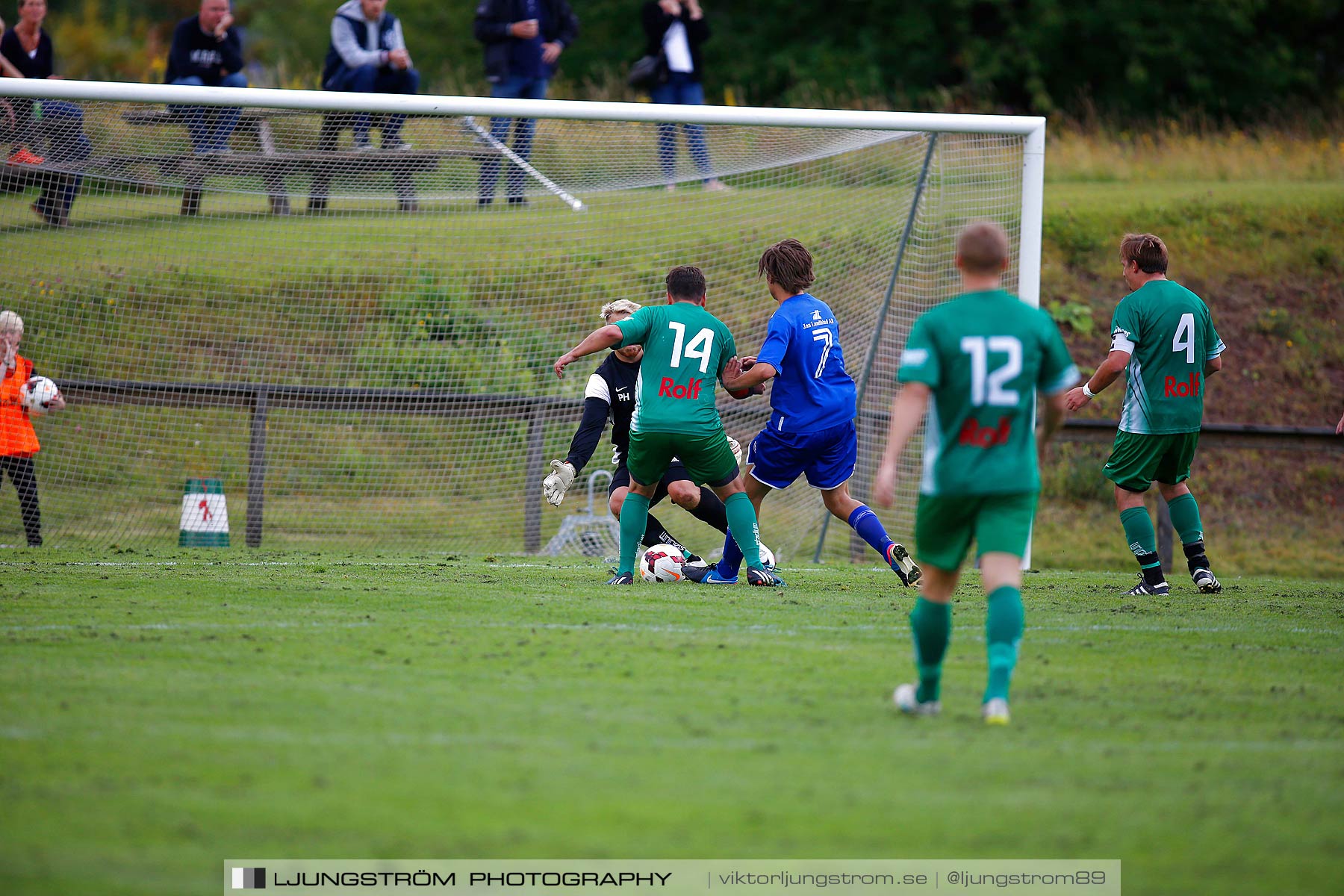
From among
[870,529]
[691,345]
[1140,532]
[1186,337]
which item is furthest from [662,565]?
[1186,337]

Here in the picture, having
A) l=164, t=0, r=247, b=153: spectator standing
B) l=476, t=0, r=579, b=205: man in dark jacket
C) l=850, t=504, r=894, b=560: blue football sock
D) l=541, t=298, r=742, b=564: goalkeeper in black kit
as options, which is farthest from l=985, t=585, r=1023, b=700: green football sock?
l=164, t=0, r=247, b=153: spectator standing

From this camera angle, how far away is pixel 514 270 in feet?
→ 39.8

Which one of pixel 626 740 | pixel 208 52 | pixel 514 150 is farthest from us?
pixel 208 52

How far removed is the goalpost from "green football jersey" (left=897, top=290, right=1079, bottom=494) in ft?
16.1

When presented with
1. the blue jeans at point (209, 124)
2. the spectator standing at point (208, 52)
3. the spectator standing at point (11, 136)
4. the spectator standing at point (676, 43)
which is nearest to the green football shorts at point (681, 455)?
the blue jeans at point (209, 124)

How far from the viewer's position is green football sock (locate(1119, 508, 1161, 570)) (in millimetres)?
8047

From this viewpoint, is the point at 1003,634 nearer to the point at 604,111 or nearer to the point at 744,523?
the point at 744,523

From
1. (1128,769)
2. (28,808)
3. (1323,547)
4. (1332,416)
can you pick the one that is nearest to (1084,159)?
(1332,416)

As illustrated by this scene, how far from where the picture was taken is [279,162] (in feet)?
32.0

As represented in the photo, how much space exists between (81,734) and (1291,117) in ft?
73.9

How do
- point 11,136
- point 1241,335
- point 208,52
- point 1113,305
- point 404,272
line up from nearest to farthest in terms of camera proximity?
point 11,136 → point 404,272 → point 208,52 → point 1241,335 → point 1113,305

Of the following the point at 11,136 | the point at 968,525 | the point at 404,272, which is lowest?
the point at 968,525

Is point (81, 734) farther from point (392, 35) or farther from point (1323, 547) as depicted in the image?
point (1323, 547)

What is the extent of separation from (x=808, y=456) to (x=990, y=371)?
11.1 feet
